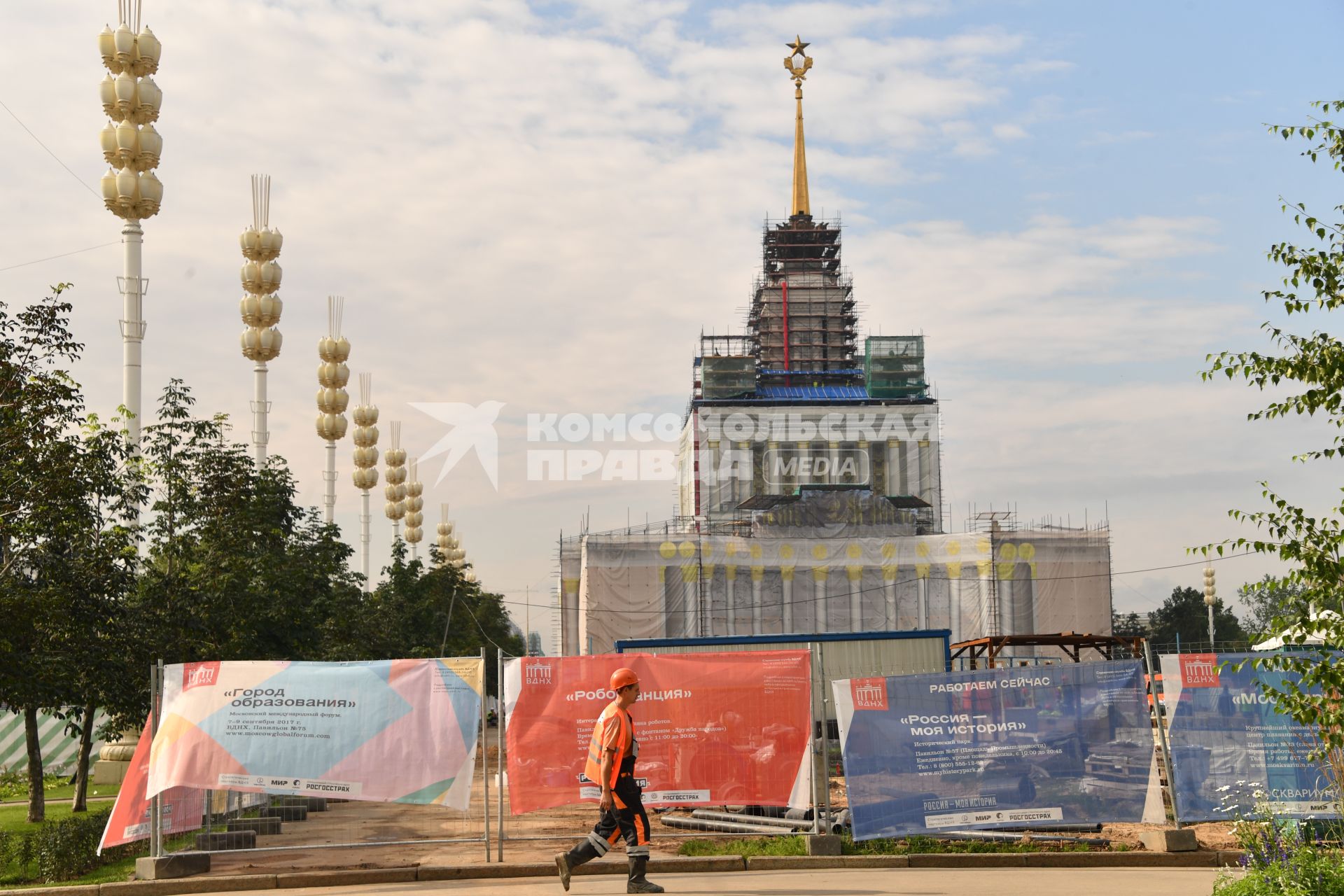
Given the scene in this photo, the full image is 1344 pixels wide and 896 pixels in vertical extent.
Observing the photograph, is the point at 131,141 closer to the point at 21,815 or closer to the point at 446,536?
the point at 21,815

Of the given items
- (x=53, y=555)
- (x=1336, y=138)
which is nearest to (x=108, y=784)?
(x=53, y=555)

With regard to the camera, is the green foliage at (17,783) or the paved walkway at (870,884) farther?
the green foliage at (17,783)

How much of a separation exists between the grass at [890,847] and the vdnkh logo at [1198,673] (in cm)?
188

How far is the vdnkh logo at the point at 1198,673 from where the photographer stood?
1224cm

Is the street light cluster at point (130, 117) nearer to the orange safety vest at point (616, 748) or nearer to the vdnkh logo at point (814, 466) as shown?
the orange safety vest at point (616, 748)

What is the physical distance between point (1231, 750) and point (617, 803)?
5.98 m

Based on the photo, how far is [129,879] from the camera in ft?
38.7

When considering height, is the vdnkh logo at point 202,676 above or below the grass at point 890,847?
above

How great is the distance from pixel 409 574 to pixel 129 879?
2046 inches

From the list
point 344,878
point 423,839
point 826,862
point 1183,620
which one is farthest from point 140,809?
point 1183,620

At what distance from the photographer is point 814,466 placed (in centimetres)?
9456

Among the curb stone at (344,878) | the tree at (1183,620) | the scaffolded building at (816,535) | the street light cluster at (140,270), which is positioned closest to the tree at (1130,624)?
the tree at (1183,620)

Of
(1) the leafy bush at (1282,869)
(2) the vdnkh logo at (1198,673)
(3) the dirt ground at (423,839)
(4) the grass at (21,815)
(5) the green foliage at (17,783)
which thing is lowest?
(5) the green foliage at (17,783)

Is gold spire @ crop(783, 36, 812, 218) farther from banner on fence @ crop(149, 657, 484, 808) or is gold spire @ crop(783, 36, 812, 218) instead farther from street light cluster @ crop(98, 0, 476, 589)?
banner on fence @ crop(149, 657, 484, 808)
